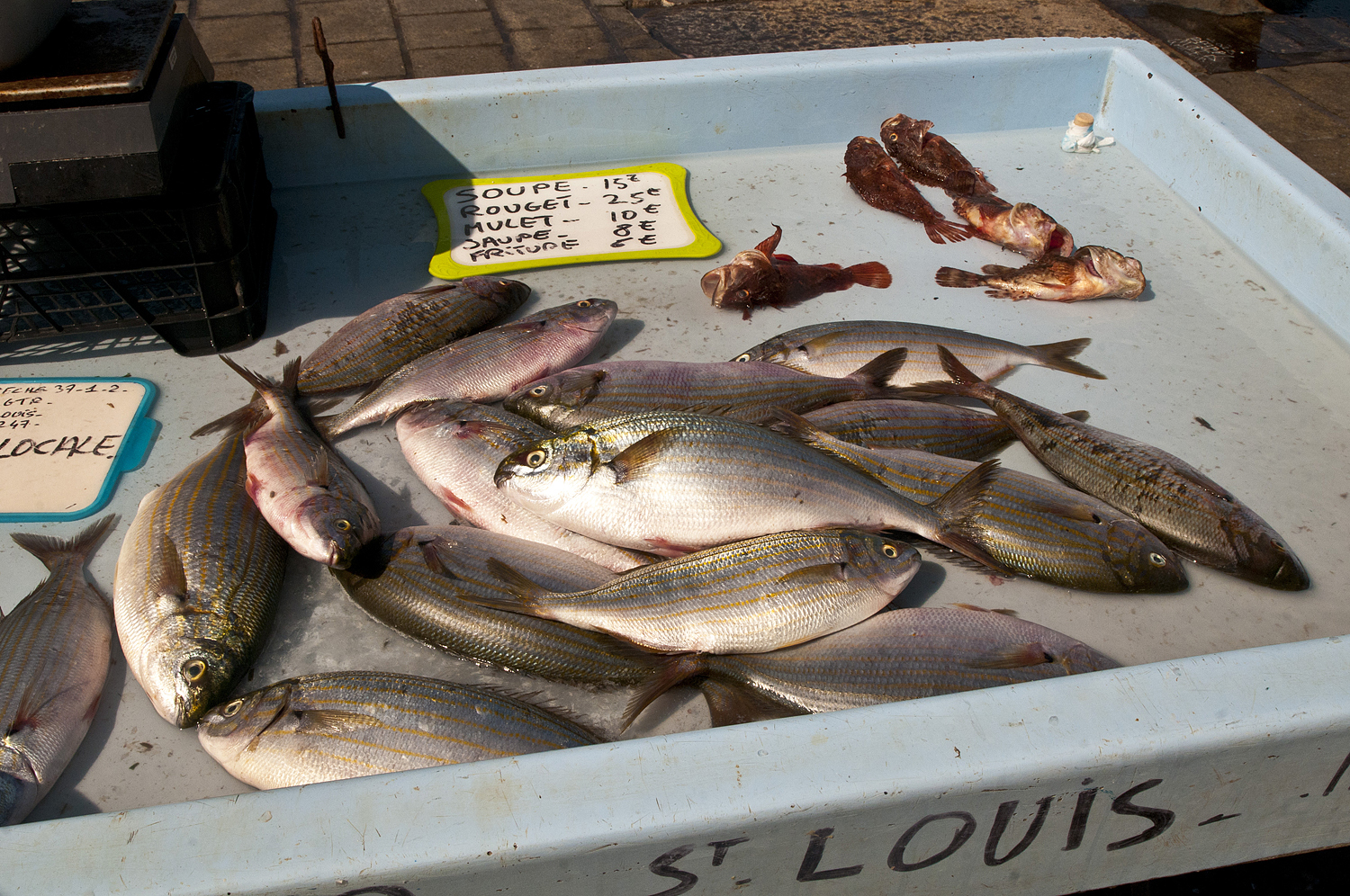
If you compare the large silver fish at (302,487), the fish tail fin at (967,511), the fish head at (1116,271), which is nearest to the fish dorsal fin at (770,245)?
the fish head at (1116,271)

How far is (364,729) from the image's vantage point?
5.30 feet

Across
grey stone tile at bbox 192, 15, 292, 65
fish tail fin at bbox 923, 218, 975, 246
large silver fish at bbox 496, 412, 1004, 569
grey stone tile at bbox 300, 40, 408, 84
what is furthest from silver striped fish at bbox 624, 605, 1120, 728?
grey stone tile at bbox 192, 15, 292, 65

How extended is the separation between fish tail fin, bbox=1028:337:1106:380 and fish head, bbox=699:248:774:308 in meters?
0.84

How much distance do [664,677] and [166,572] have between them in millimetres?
1059

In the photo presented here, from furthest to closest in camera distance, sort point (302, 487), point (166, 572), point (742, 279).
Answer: point (742, 279)
point (302, 487)
point (166, 572)

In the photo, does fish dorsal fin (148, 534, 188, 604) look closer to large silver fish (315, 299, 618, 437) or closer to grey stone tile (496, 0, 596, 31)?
large silver fish (315, 299, 618, 437)

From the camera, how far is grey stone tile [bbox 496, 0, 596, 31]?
6.79 metres

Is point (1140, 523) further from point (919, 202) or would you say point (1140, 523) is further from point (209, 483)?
point (209, 483)

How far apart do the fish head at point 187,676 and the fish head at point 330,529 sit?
0.25 m

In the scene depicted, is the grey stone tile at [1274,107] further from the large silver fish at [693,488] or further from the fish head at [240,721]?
the fish head at [240,721]

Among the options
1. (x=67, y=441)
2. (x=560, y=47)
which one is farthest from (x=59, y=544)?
(x=560, y=47)

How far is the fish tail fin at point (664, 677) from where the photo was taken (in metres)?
1.67

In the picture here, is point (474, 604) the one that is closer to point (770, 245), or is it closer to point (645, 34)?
point (770, 245)

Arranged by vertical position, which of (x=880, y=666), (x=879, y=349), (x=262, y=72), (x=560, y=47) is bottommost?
(x=262, y=72)
